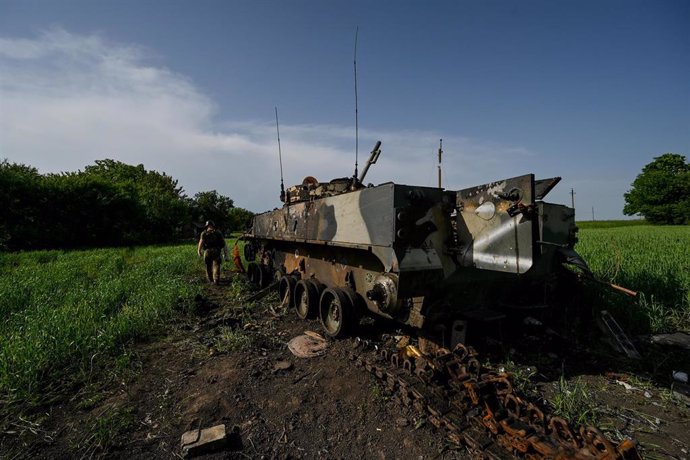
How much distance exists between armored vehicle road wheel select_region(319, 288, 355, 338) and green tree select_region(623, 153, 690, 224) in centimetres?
6021

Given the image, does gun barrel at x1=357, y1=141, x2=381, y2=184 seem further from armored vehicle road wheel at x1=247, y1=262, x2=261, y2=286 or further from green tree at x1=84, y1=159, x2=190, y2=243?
green tree at x1=84, y1=159, x2=190, y2=243

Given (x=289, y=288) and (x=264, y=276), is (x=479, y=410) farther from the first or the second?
(x=264, y=276)

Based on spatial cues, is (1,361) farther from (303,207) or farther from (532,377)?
(532,377)

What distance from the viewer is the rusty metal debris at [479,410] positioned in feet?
8.03

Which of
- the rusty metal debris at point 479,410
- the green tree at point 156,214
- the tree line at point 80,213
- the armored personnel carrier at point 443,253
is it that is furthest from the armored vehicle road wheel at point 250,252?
the green tree at point 156,214

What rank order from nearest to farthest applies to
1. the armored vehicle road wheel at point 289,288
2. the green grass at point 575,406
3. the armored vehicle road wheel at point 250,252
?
the green grass at point 575,406
the armored vehicle road wheel at point 289,288
the armored vehicle road wheel at point 250,252

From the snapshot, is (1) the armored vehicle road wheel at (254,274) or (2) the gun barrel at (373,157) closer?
(2) the gun barrel at (373,157)

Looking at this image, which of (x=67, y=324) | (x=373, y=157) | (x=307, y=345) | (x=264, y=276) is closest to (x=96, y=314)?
(x=67, y=324)

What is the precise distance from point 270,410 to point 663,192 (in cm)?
6746

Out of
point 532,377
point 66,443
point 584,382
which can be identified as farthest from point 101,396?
point 584,382

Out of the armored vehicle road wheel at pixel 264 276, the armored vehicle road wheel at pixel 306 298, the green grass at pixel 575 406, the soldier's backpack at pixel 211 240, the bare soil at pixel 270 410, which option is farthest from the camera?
the soldier's backpack at pixel 211 240

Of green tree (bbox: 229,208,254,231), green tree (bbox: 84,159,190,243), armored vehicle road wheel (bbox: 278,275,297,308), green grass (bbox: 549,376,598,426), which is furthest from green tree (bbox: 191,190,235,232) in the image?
green grass (bbox: 549,376,598,426)

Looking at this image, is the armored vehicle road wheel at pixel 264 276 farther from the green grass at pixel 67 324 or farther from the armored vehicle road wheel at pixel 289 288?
the armored vehicle road wheel at pixel 289 288

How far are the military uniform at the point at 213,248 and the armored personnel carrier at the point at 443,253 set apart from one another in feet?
18.6
